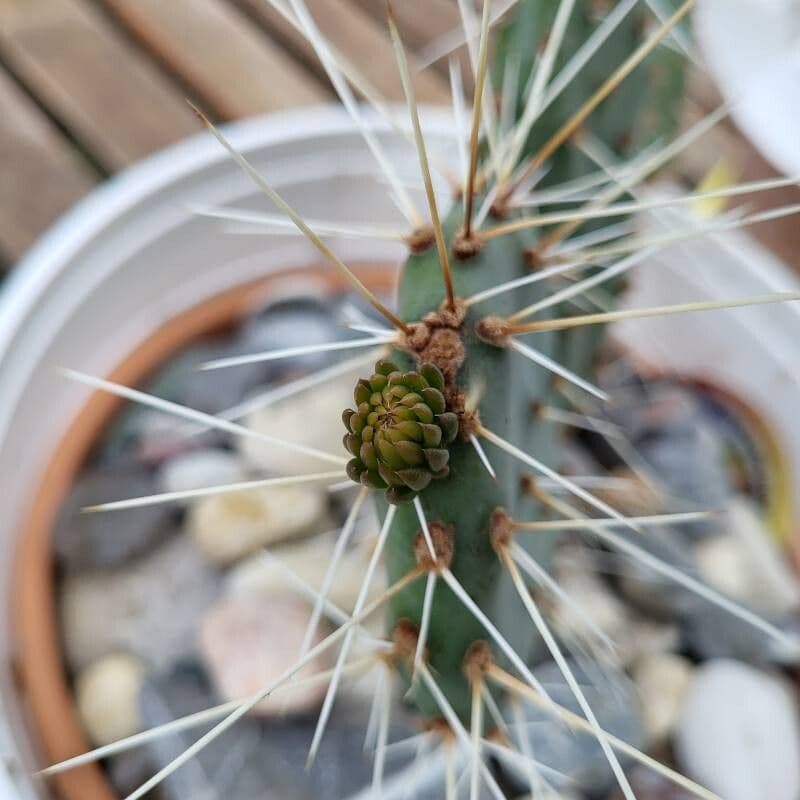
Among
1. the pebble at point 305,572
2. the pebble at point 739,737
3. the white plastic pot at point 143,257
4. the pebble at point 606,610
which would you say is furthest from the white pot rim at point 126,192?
the pebble at point 739,737

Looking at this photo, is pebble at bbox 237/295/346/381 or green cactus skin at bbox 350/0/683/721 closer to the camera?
green cactus skin at bbox 350/0/683/721

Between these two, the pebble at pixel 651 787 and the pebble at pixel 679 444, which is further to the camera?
the pebble at pixel 679 444

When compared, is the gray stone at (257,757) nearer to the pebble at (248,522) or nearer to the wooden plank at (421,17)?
the pebble at (248,522)

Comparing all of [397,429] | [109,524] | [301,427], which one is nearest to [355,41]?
[301,427]

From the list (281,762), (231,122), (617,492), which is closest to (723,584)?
(617,492)

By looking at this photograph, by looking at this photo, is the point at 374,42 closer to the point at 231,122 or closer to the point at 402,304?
the point at 231,122

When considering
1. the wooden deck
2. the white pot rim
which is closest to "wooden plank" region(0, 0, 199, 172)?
the wooden deck

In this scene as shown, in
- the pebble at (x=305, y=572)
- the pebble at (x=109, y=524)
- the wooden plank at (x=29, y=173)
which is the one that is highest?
the wooden plank at (x=29, y=173)

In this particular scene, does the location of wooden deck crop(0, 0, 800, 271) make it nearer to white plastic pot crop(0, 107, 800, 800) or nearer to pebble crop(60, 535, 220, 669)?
white plastic pot crop(0, 107, 800, 800)
